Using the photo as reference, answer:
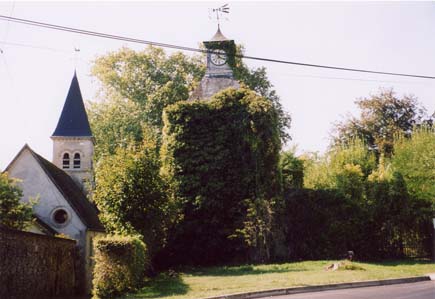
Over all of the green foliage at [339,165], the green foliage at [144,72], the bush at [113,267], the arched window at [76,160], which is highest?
the green foliage at [144,72]

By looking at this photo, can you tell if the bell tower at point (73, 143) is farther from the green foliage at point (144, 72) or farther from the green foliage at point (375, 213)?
the green foliage at point (375, 213)

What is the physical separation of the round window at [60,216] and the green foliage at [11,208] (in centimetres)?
660

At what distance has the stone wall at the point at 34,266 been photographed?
16547mm

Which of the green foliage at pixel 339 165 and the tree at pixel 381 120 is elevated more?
the tree at pixel 381 120

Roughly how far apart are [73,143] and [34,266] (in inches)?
856

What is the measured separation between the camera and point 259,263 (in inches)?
1037

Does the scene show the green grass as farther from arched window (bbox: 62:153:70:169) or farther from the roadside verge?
arched window (bbox: 62:153:70:169)

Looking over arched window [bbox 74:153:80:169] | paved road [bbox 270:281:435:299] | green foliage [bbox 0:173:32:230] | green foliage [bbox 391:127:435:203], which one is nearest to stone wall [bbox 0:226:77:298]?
green foliage [bbox 0:173:32:230]

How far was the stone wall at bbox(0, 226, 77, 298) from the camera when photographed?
1655cm

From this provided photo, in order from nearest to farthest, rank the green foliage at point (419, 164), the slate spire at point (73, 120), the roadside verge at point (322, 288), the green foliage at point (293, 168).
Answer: the roadside verge at point (322, 288) → the green foliage at point (419, 164) → the green foliage at point (293, 168) → the slate spire at point (73, 120)

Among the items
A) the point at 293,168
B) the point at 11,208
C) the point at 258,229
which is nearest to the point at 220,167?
the point at 258,229

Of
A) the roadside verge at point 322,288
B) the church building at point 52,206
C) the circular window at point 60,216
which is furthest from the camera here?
the circular window at point 60,216

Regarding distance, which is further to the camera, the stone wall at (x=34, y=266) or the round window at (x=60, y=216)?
the round window at (x=60, y=216)

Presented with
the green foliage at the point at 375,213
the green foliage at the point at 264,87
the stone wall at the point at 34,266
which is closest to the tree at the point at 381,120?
the green foliage at the point at 264,87
